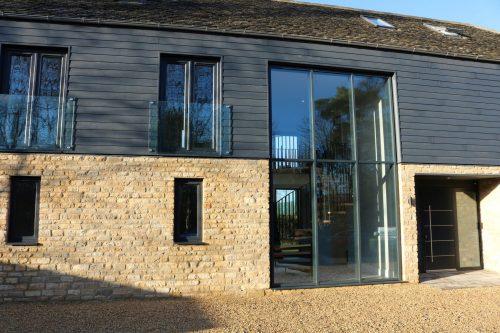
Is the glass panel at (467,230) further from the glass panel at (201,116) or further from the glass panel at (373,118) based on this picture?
the glass panel at (201,116)

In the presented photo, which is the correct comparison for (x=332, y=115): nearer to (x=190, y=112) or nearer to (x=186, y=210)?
(x=190, y=112)

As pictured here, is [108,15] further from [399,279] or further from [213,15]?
[399,279]

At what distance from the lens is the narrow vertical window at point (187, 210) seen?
7832 millimetres

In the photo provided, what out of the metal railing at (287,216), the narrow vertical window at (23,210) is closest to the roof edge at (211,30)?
the narrow vertical window at (23,210)

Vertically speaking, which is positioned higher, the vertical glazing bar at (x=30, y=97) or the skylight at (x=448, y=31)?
the skylight at (x=448, y=31)

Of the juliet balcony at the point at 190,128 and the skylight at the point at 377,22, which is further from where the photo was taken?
the skylight at the point at 377,22

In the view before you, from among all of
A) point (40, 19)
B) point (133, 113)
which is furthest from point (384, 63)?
point (40, 19)

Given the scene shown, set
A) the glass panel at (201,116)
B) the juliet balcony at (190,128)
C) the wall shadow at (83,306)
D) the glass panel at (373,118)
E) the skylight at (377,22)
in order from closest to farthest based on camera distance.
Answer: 1. the wall shadow at (83,306)
2. the juliet balcony at (190,128)
3. the glass panel at (201,116)
4. the glass panel at (373,118)
5. the skylight at (377,22)

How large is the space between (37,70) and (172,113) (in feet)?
8.76

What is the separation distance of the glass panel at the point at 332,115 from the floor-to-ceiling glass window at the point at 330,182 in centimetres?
2

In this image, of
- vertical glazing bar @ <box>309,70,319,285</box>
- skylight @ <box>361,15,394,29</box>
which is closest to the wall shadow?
vertical glazing bar @ <box>309,70,319,285</box>

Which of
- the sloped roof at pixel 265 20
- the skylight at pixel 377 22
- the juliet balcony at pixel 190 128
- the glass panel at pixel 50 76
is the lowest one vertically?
the juliet balcony at pixel 190 128

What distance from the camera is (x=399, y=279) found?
8.86 m

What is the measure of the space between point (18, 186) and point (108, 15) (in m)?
3.79
